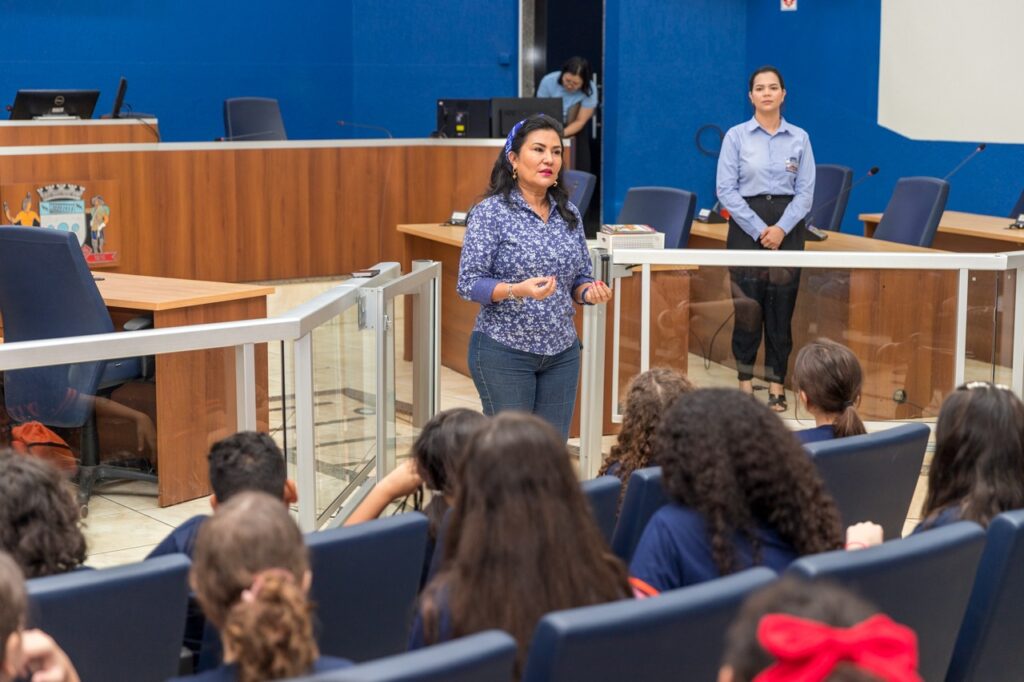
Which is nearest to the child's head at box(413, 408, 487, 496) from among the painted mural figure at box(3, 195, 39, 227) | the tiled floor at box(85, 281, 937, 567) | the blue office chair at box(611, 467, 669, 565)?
the blue office chair at box(611, 467, 669, 565)

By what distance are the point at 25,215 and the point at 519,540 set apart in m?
5.41

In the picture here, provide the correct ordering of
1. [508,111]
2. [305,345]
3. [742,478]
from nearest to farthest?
1. [742,478]
2. [305,345]
3. [508,111]

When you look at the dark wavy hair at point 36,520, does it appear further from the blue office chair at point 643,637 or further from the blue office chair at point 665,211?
the blue office chair at point 665,211

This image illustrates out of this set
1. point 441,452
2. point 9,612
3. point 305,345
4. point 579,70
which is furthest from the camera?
point 579,70

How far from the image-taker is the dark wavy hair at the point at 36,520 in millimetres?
2160

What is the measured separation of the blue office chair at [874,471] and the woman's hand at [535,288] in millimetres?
1023

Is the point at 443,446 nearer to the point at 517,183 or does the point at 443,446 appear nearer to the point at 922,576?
the point at 922,576

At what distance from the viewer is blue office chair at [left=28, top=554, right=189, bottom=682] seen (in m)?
2.01

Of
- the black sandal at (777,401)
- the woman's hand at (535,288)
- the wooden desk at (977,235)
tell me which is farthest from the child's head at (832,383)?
the wooden desk at (977,235)

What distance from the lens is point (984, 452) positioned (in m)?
2.51

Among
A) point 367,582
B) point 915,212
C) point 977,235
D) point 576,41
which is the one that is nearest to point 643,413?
point 367,582

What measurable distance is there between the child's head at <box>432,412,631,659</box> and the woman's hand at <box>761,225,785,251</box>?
13.5 feet

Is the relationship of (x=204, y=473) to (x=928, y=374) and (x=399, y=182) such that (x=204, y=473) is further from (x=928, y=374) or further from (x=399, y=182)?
(x=399, y=182)

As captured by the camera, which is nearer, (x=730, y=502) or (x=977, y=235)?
(x=730, y=502)
